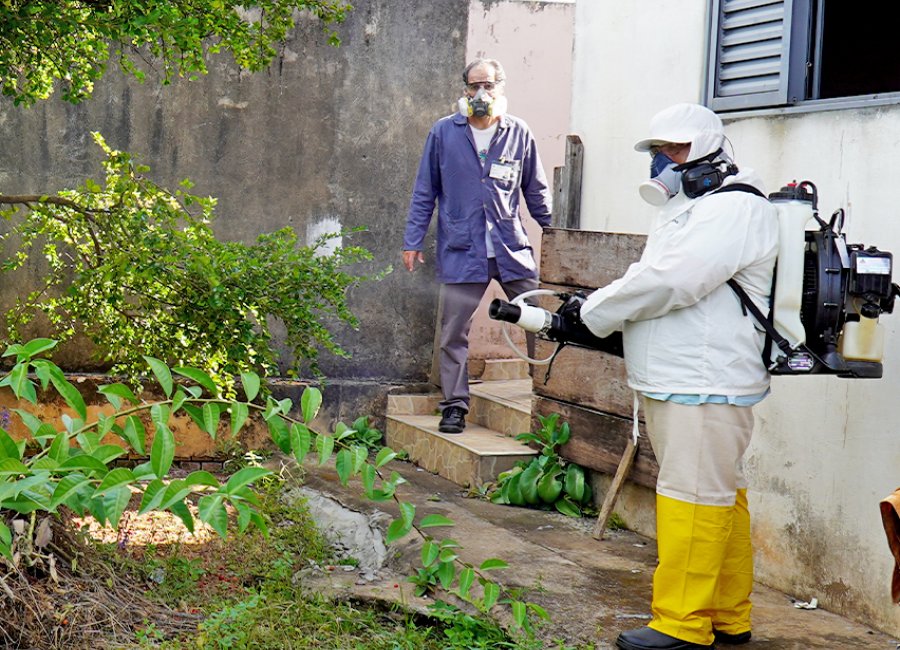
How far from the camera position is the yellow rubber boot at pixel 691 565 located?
4219 mm

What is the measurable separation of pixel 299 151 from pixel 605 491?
330cm

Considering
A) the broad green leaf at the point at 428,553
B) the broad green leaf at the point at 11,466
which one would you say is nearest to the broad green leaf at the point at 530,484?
the broad green leaf at the point at 428,553

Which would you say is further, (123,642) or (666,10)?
(666,10)

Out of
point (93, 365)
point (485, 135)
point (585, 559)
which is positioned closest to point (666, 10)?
point (485, 135)

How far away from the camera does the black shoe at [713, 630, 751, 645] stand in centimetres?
449

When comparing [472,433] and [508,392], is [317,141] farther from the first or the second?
[472,433]

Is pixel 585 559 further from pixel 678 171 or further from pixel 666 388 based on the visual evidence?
pixel 678 171

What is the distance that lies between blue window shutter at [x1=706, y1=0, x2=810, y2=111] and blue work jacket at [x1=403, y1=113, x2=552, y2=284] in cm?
200

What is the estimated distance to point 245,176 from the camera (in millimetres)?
8102

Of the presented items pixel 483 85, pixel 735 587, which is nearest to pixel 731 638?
pixel 735 587

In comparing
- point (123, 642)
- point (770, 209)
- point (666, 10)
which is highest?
point (666, 10)

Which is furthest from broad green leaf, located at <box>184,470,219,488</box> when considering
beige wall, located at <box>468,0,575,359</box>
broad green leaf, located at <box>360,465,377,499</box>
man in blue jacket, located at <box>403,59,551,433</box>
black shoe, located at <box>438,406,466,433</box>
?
beige wall, located at <box>468,0,575,359</box>

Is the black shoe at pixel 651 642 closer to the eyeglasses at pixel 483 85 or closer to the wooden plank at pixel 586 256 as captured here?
the wooden plank at pixel 586 256

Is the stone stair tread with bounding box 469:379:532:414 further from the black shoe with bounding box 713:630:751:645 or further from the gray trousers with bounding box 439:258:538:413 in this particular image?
the black shoe with bounding box 713:630:751:645
